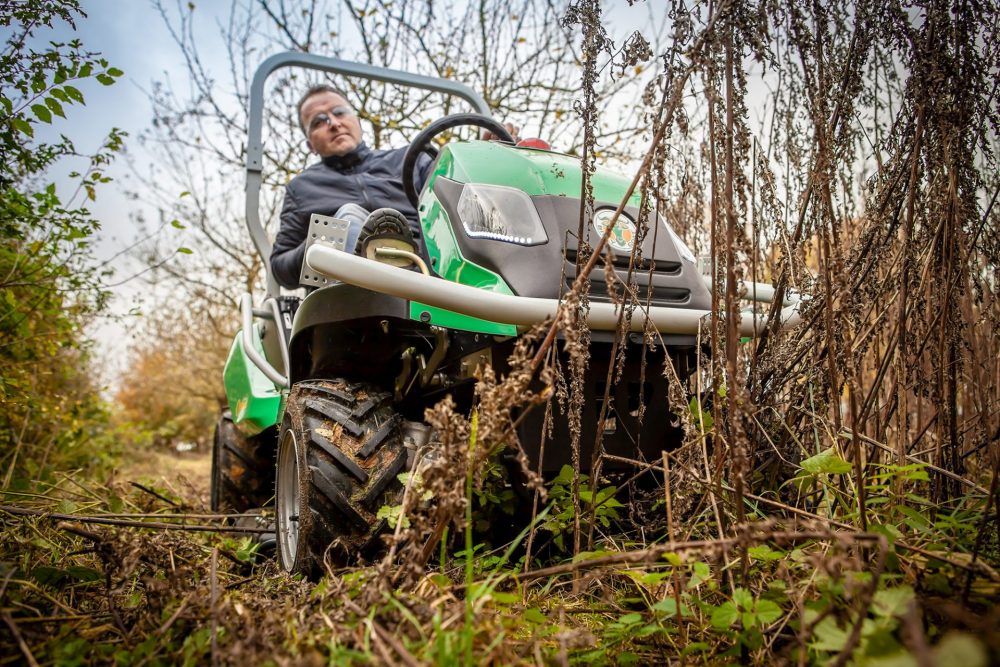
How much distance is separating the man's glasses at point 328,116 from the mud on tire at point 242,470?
1.68 metres

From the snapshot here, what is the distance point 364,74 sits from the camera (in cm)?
349

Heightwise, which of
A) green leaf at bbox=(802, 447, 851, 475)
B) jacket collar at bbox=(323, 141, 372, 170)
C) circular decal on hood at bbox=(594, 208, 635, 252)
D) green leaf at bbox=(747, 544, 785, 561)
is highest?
jacket collar at bbox=(323, 141, 372, 170)

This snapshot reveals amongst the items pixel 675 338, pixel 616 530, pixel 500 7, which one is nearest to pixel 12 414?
pixel 616 530

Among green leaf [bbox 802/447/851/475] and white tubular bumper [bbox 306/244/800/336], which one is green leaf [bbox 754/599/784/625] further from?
white tubular bumper [bbox 306/244/800/336]

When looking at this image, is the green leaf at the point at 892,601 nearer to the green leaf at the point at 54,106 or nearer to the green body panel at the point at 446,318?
the green body panel at the point at 446,318

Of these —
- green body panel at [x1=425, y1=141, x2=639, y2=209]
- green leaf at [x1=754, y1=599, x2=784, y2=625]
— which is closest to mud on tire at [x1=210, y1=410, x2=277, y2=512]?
green body panel at [x1=425, y1=141, x2=639, y2=209]

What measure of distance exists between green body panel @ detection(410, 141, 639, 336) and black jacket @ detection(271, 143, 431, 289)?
2.97 feet

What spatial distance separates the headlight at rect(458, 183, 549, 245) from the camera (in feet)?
6.15

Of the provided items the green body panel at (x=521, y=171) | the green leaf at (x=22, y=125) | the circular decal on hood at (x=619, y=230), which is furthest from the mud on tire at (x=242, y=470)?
the circular decal on hood at (x=619, y=230)

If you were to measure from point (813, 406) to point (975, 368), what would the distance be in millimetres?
493

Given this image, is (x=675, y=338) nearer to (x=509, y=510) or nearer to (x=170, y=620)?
(x=509, y=510)

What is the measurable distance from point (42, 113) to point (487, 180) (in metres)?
1.45

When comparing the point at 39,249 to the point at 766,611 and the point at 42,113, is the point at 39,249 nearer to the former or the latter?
the point at 42,113

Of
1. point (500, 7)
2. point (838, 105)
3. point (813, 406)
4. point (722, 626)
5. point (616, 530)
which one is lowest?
point (616, 530)
